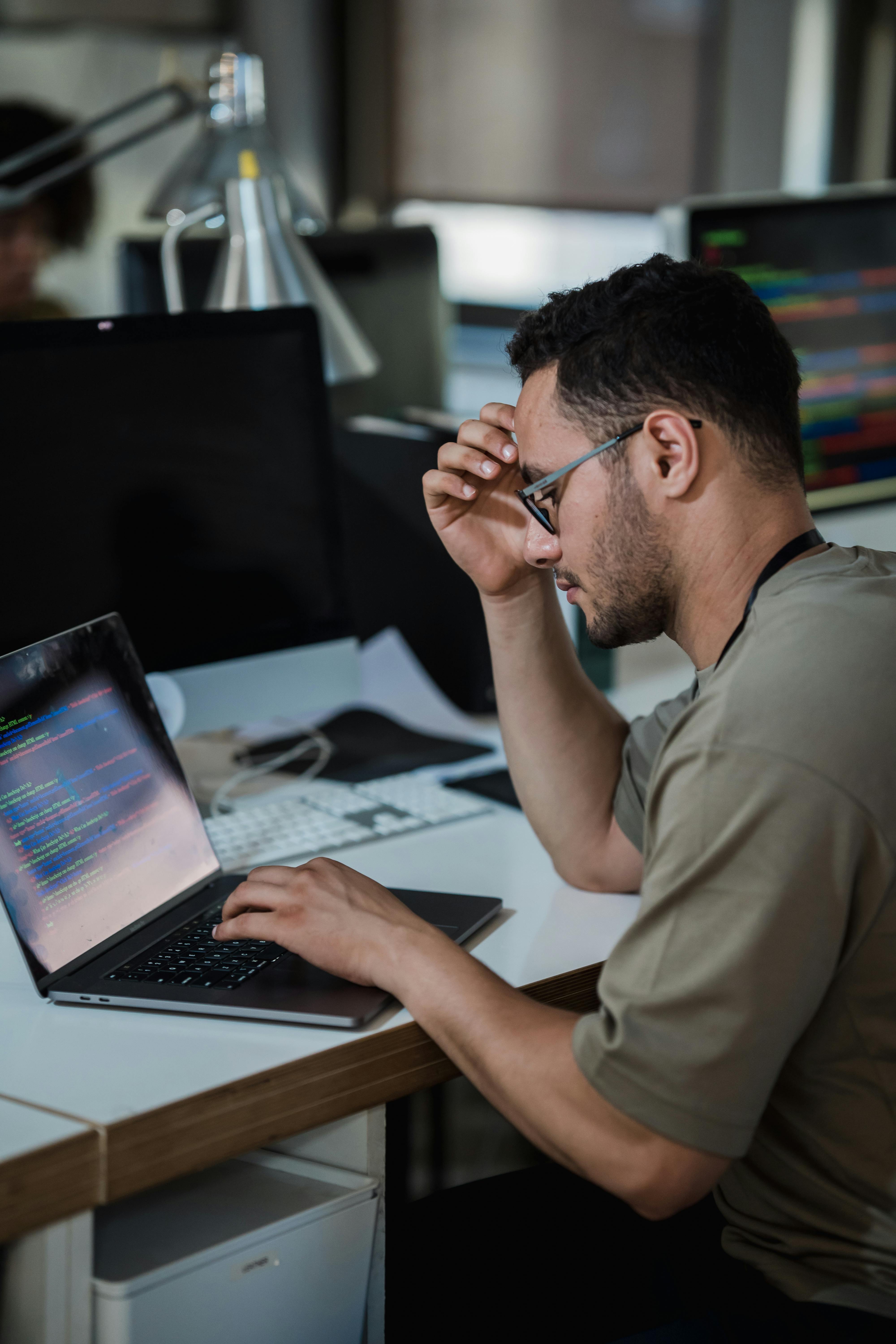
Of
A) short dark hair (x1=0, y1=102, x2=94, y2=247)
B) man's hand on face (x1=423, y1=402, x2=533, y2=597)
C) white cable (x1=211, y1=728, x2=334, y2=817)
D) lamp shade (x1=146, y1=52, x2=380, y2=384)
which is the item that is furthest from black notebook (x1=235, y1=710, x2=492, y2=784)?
short dark hair (x1=0, y1=102, x2=94, y2=247)

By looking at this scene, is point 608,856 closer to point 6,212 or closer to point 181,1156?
point 181,1156

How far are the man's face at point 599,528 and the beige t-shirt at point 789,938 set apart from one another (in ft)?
0.39

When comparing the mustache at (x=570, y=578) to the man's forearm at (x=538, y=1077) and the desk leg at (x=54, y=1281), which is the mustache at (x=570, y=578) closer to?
the man's forearm at (x=538, y=1077)

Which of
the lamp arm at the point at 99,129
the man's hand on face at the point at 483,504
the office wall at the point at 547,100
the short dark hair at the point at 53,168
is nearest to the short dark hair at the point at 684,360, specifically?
the man's hand on face at the point at 483,504

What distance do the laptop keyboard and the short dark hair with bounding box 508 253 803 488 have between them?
45cm

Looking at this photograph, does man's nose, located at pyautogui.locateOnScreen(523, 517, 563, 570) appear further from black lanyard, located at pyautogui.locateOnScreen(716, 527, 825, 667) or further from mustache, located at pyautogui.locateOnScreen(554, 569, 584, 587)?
black lanyard, located at pyautogui.locateOnScreen(716, 527, 825, 667)

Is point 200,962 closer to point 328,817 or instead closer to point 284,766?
point 328,817

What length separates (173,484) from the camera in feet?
4.47

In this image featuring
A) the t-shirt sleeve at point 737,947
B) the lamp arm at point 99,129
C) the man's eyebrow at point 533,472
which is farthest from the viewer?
the lamp arm at point 99,129

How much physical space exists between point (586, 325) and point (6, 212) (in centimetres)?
263

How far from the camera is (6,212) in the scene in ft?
10.6

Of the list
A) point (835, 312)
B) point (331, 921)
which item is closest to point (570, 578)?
point (331, 921)

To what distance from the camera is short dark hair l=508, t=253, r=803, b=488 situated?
0.95m

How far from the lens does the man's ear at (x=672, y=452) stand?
93 centimetres
